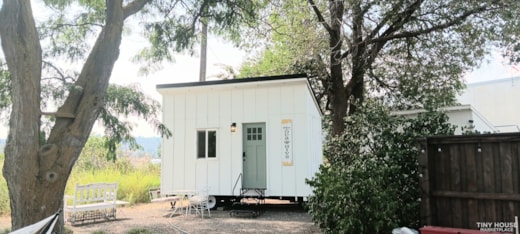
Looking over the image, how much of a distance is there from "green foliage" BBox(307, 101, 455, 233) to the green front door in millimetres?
3392

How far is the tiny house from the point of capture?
976 centimetres

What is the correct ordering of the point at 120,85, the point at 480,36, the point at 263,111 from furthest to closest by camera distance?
the point at 480,36 → the point at 263,111 → the point at 120,85

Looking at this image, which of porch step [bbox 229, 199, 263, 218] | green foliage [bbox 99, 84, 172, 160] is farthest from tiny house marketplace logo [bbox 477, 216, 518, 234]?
porch step [bbox 229, 199, 263, 218]

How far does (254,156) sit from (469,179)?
5.74 meters

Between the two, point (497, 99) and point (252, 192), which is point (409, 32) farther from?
point (497, 99)

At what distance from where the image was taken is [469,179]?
17.5ft

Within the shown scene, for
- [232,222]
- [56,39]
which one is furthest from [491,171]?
[56,39]

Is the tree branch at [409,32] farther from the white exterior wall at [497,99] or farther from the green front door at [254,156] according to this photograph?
the white exterior wall at [497,99]

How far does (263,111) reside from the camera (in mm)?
10109

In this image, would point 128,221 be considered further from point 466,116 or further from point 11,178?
point 466,116

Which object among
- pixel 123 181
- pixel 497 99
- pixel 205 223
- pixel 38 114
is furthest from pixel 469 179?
pixel 497 99

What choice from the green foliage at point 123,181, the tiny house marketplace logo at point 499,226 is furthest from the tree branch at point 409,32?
the green foliage at point 123,181

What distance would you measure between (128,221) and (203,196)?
1805mm

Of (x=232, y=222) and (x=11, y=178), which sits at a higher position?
(x=11, y=178)
